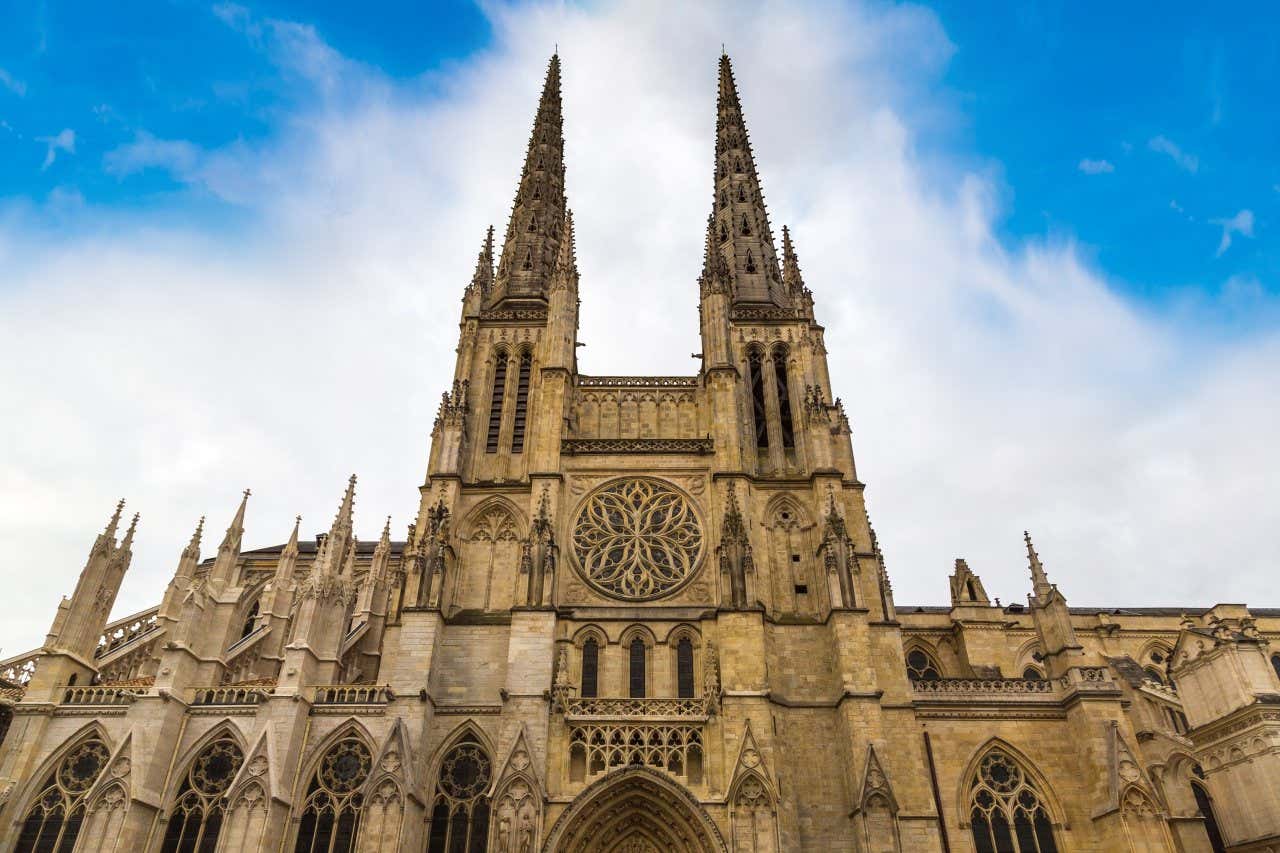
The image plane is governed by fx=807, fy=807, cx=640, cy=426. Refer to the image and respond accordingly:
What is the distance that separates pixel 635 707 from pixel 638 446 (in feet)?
27.9

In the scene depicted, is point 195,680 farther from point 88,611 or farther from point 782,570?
point 782,570

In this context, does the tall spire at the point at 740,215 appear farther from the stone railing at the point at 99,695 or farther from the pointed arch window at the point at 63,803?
the pointed arch window at the point at 63,803

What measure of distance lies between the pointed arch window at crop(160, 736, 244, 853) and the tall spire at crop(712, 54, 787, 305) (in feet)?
75.5

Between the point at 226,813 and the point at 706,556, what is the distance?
1377 cm

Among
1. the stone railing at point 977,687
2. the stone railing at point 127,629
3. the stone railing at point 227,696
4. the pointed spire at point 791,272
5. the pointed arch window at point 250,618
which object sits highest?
the pointed spire at point 791,272

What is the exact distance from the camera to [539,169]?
124 feet

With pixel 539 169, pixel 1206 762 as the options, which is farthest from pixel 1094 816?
pixel 539 169

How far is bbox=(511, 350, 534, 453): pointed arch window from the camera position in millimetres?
27062

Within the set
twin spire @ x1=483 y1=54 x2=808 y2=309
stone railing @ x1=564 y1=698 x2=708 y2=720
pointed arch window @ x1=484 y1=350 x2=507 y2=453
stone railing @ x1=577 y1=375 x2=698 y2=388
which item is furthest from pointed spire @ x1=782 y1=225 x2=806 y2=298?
stone railing @ x1=564 y1=698 x2=708 y2=720

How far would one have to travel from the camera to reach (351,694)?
21.2 m

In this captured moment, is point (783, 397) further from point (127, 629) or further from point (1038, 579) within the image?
point (127, 629)

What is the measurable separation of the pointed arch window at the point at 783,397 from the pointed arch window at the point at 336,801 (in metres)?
15.9

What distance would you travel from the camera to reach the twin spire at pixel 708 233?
31.6 meters

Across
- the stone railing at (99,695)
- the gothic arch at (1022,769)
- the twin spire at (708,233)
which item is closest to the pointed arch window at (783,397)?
the twin spire at (708,233)
